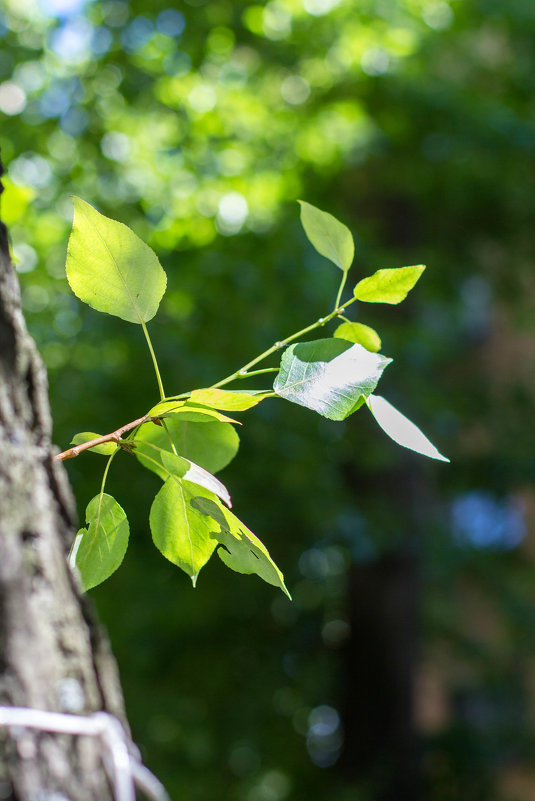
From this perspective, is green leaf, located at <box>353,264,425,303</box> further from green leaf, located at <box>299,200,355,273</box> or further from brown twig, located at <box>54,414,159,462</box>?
brown twig, located at <box>54,414,159,462</box>

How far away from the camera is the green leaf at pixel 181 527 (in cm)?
37

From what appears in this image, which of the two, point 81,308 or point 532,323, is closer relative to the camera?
point 81,308

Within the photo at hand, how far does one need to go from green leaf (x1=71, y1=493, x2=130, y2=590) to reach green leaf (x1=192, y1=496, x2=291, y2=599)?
47 mm

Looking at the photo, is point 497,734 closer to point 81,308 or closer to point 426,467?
point 426,467

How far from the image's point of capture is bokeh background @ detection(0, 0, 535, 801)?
2.60m

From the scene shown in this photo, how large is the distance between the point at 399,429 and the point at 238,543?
Answer: 0.29 feet

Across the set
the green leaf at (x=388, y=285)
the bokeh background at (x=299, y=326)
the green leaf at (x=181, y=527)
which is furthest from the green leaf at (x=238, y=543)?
the bokeh background at (x=299, y=326)

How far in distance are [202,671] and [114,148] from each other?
2.16 meters

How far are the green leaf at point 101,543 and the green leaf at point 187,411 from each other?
56mm

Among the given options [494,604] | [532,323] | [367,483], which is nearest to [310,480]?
[367,483]

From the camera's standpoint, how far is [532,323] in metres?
4.07

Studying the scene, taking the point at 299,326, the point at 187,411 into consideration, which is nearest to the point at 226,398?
the point at 187,411

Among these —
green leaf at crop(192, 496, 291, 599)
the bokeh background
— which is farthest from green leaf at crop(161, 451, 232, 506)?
the bokeh background

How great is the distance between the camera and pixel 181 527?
1.24ft
